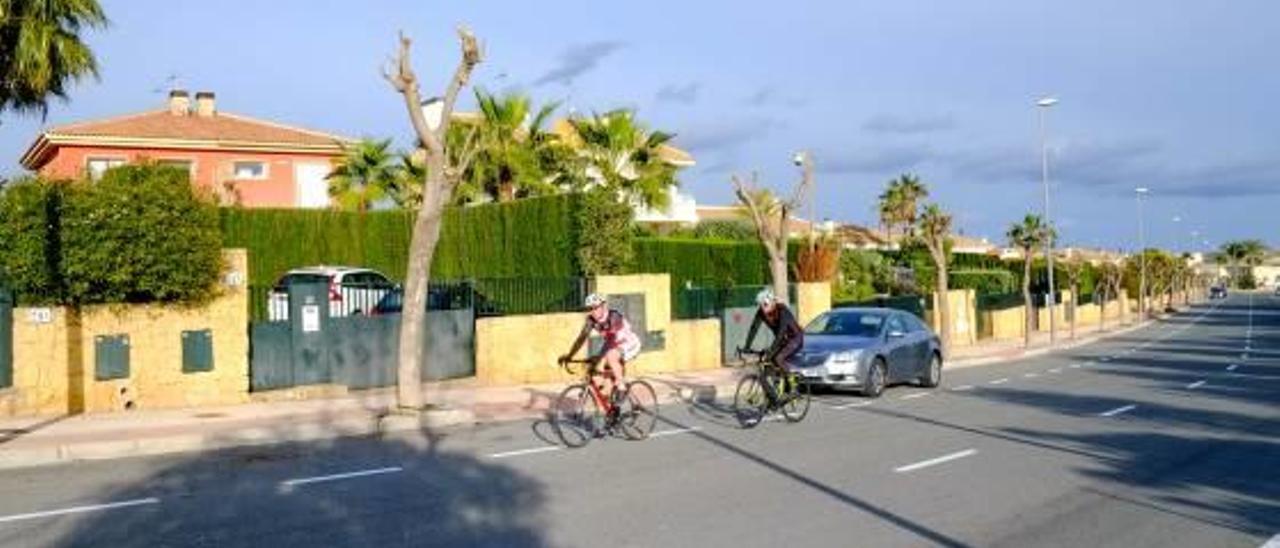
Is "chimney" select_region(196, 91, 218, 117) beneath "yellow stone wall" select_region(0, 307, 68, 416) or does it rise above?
above

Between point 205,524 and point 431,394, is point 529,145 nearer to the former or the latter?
point 431,394

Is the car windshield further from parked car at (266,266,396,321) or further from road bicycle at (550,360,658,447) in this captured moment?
road bicycle at (550,360,658,447)

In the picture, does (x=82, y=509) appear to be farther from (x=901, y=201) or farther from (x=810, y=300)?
(x=901, y=201)

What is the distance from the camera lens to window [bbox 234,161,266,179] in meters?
45.6

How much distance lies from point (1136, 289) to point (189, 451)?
10113 centimetres

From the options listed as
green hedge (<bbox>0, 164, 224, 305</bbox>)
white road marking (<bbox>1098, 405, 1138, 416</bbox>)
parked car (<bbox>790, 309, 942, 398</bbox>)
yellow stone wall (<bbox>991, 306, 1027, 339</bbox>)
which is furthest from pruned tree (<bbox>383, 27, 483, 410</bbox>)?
yellow stone wall (<bbox>991, 306, 1027, 339</bbox>)

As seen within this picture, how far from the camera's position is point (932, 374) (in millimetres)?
24172

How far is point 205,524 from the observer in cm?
923

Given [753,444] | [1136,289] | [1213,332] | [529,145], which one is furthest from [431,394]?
[1136,289]

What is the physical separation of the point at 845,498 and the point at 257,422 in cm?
856

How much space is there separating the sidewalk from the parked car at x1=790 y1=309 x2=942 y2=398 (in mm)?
1939

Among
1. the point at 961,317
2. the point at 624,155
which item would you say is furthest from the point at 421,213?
the point at 961,317

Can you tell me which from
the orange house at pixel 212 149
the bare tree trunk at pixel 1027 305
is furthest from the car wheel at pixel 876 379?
the orange house at pixel 212 149

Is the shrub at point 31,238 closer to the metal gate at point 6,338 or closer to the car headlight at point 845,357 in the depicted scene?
the metal gate at point 6,338
